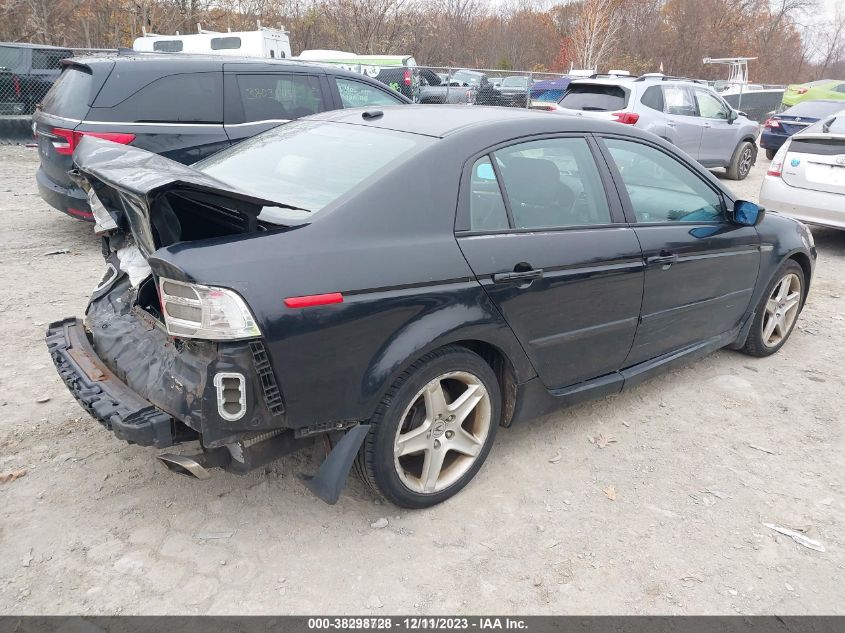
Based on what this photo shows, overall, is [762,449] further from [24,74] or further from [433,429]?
[24,74]

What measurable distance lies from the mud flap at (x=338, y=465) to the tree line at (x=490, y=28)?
799 inches

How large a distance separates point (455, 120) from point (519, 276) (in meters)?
0.86

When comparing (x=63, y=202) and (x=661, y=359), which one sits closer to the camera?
(x=661, y=359)

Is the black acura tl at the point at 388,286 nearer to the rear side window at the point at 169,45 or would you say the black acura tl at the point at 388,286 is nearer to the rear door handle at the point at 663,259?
the rear door handle at the point at 663,259

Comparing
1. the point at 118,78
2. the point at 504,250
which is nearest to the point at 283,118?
the point at 118,78

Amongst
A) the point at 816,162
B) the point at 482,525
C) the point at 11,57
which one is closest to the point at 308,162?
the point at 482,525

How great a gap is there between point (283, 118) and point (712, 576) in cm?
585

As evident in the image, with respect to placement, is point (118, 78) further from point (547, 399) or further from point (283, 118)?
point (547, 399)

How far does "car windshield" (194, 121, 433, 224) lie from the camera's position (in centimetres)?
280

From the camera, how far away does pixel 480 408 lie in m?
3.08

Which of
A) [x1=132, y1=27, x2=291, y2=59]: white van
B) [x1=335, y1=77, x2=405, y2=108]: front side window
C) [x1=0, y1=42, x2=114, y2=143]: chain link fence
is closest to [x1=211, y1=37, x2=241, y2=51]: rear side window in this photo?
[x1=132, y1=27, x2=291, y2=59]: white van

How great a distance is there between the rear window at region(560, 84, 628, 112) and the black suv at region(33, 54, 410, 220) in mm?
5671

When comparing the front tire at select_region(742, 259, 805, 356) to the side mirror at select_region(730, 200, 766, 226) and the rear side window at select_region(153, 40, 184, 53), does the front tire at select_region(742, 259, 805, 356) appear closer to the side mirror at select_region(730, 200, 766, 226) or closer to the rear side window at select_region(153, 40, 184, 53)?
the side mirror at select_region(730, 200, 766, 226)

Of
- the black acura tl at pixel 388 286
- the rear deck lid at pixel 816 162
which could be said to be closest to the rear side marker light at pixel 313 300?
the black acura tl at pixel 388 286
